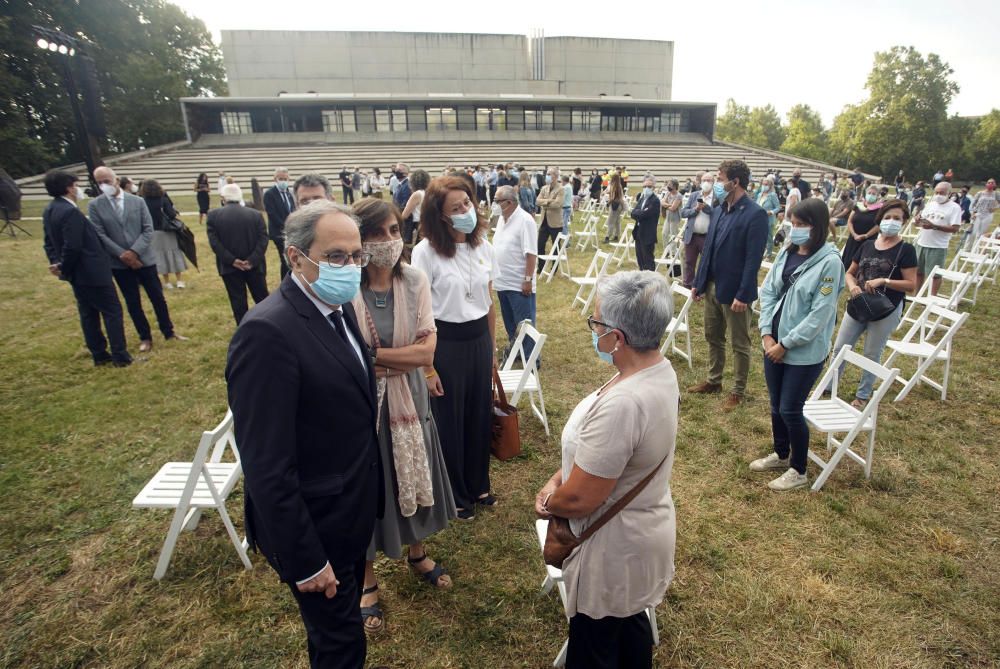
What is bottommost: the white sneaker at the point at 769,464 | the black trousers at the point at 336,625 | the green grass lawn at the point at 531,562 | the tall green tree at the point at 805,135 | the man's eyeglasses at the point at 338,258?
the green grass lawn at the point at 531,562

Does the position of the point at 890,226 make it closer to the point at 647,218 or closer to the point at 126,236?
the point at 647,218

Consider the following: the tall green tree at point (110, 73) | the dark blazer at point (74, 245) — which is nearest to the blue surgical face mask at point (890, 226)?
the dark blazer at point (74, 245)

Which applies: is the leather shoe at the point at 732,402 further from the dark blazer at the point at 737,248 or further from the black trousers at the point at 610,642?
the black trousers at the point at 610,642

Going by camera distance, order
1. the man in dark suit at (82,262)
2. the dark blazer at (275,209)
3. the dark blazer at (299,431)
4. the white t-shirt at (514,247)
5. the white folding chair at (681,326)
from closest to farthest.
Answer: the dark blazer at (299,431) < the white t-shirt at (514,247) < the man in dark suit at (82,262) < the white folding chair at (681,326) < the dark blazer at (275,209)

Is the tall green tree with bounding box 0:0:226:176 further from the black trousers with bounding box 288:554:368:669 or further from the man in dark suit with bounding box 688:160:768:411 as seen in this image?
the black trousers with bounding box 288:554:368:669

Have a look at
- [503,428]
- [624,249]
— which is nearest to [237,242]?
[503,428]

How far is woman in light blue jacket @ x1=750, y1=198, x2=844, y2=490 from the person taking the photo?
347 centimetres

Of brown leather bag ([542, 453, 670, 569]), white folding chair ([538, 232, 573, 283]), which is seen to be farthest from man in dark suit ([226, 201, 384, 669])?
white folding chair ([538, 232, 573, 283])

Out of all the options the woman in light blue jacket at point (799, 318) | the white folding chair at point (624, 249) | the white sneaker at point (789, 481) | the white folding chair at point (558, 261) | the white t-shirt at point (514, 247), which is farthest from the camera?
the white folding chair at point (624, 249)

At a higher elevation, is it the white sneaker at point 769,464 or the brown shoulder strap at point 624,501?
the brown shoulder strap at point 624,501

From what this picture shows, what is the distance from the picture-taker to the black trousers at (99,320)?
570 cm

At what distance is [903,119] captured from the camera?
4338 cm

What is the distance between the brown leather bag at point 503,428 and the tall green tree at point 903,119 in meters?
54.2

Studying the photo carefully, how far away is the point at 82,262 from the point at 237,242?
5.22ft
